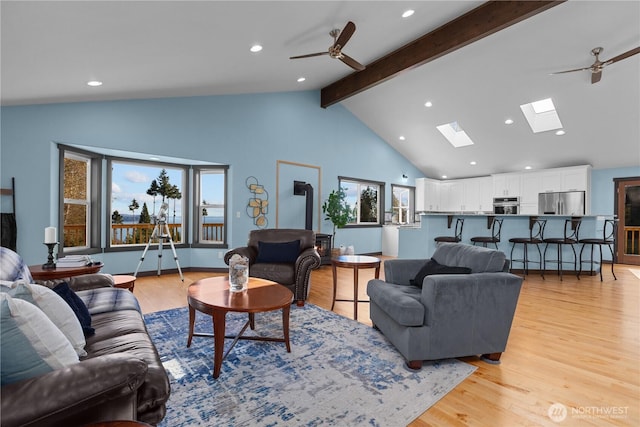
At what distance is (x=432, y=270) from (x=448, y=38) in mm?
3532

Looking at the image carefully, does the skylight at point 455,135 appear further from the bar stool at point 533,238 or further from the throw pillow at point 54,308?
the throw pillow at point 54,308

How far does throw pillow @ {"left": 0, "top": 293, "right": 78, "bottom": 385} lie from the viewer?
3.15 feet

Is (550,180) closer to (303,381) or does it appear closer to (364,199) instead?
(364,199)

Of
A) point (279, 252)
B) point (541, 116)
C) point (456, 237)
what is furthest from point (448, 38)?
point (279, 252)

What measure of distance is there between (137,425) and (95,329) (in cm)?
107

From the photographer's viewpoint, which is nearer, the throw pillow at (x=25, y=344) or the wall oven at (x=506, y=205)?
the throw pillow at (x=25, y=344)

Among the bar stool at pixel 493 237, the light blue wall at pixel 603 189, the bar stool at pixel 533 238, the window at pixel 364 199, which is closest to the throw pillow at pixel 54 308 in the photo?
the bar stool at pixel 493 237

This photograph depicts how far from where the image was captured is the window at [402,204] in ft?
28.8

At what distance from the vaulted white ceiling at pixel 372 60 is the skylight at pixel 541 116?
0.14 meters

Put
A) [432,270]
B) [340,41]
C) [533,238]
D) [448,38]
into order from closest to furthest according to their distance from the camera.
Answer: [432,270], [340,41], [448,38], [533,238]

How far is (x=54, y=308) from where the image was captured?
136 centimetres

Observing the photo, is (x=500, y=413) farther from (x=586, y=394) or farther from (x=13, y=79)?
(x=13, y=79)

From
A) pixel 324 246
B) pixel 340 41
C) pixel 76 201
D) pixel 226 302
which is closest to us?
pixel 226 302

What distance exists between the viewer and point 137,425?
93cm
